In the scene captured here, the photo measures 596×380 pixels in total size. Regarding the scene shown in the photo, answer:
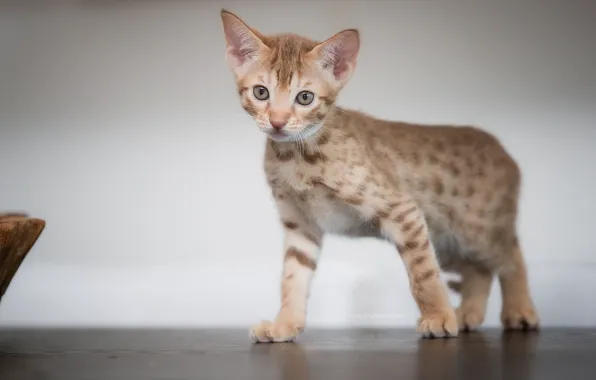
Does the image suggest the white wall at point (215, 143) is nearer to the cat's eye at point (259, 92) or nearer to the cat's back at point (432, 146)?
→ the cat's back at point (432, 146)

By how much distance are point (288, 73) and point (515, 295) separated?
0.67 metres

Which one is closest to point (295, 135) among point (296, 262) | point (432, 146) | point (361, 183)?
point (361, 183)

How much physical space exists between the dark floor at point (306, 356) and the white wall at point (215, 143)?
387 millimetres

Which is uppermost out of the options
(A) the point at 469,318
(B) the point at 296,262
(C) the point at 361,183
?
(C) the point at 361,183

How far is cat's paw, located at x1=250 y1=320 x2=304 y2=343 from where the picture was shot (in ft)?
4.02

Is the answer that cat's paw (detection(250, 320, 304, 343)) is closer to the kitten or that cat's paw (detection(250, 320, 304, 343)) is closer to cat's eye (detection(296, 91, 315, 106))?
the kitten

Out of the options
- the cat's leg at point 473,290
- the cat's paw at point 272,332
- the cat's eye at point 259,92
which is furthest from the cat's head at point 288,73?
the cat's leg at point 473,290

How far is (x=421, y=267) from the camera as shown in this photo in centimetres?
126

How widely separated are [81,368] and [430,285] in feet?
1.98

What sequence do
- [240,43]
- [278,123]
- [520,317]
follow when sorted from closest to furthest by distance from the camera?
[278,123], [240,43], [520,317]

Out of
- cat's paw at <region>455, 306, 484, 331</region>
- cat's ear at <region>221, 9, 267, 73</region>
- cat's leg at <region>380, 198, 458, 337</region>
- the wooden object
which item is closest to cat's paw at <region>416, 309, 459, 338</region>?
cat's leg at <region>380, 198, 458, 337</region>

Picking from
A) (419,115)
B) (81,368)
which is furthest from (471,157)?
(81,368)

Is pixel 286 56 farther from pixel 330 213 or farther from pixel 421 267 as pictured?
pixel 421 267

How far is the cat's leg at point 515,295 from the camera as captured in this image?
144 centimetres
